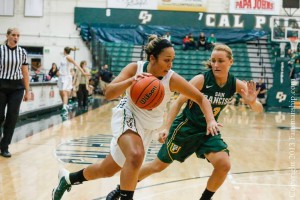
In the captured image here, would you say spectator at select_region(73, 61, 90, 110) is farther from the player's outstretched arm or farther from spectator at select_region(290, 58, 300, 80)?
the player's outstretched arm

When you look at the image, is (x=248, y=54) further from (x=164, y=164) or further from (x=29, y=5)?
(x=164, y=164)

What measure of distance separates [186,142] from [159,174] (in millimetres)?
1576

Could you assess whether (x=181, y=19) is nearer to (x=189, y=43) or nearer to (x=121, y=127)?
(x=189, y=43)

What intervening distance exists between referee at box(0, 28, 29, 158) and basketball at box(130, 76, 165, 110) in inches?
133

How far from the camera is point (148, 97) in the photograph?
3488 millimetres

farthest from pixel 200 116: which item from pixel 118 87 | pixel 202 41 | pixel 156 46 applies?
pixel 202 41

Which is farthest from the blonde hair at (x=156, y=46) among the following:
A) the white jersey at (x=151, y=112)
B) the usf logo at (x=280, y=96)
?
the usf logo at (x=280, y=96)

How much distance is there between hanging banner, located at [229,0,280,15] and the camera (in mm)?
25047

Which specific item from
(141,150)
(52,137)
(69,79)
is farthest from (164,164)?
A: (69,79)

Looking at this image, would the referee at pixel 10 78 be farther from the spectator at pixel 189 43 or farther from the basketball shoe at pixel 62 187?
the spectator at pixel 189 43

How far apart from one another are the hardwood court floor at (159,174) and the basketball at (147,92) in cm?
127

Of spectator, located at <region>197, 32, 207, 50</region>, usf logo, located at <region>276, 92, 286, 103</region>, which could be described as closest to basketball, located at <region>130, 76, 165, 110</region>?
usf logo, located at <region>276, 92, 286, 103</region>

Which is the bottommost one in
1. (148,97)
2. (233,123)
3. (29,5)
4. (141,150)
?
(233,123)

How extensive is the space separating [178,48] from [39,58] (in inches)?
293
